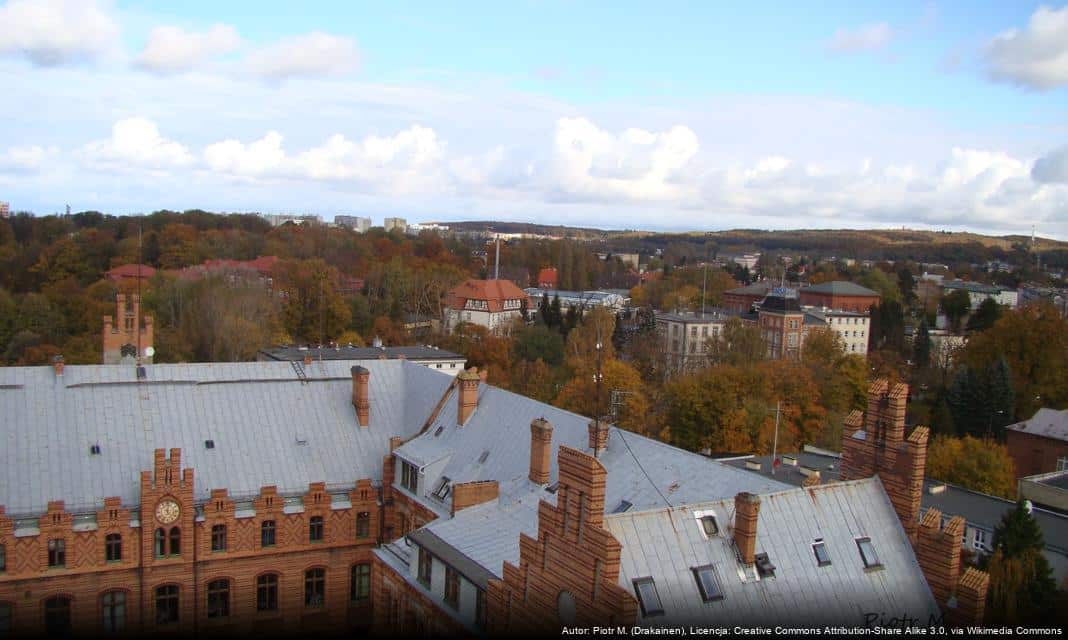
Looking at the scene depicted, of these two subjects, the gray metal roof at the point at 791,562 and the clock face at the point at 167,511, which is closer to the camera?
the gray metal roof at the point at 791,562

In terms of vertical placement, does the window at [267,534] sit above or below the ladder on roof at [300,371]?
below

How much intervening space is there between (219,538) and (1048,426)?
5380cm

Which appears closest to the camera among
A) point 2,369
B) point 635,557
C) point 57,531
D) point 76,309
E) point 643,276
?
point 635,557

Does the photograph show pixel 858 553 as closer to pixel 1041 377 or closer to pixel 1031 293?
pixel 1041 377

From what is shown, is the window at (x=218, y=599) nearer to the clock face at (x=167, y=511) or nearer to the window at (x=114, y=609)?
the window at (x=114, y=609)

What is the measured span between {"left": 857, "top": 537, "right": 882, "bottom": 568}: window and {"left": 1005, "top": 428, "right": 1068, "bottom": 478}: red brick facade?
42.3 metres

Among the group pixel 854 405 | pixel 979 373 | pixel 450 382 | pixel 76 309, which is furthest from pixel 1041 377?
pixel 76 309

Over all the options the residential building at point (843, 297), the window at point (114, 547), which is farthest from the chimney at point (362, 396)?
the residential building at point (843, 297)

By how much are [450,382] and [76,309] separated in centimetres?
6108

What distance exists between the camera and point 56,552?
29422mm

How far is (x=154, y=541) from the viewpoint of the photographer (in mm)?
30750

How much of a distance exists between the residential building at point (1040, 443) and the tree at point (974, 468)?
6677mm

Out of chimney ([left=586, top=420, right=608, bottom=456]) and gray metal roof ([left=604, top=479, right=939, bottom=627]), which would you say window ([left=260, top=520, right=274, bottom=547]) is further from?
gray metal roof ([left=604, top=479, right=939, bottom=627])

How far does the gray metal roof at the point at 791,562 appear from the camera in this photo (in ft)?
67.6
